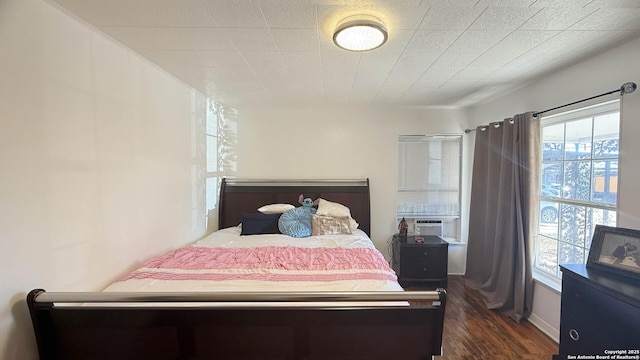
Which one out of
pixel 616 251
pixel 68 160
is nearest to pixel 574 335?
pixel 616 251

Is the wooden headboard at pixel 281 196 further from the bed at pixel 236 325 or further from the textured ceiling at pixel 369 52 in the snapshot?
the bed at pixel 236 325

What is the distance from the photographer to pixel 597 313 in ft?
4.94

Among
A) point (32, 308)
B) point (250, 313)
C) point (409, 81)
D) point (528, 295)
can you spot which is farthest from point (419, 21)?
point (528, 295)

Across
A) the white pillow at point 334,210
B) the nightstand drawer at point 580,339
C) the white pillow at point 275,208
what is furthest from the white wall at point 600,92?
the white pillow at point 275,208

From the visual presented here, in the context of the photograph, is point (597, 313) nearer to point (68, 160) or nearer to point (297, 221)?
point (297, 221)

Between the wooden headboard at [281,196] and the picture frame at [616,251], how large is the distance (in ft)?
6.89

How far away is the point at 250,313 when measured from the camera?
4.22 feet

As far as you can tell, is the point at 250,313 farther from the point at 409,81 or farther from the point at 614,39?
the point at 614,39

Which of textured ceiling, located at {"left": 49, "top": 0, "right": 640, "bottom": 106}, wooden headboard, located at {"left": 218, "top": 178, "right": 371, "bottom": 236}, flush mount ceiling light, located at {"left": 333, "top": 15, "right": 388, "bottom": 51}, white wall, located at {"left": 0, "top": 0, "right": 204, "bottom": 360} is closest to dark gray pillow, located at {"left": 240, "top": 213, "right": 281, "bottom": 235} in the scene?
wooden headboard, located at {"left": 218, "top": 178, "right": 371, "bottom": 236}

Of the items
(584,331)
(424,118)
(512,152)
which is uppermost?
(424,118)

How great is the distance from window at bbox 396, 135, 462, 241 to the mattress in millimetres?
1321

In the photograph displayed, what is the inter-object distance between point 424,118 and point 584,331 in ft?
8.70

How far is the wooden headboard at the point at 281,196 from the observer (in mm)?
3439

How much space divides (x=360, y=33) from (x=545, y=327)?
2.88 meters
